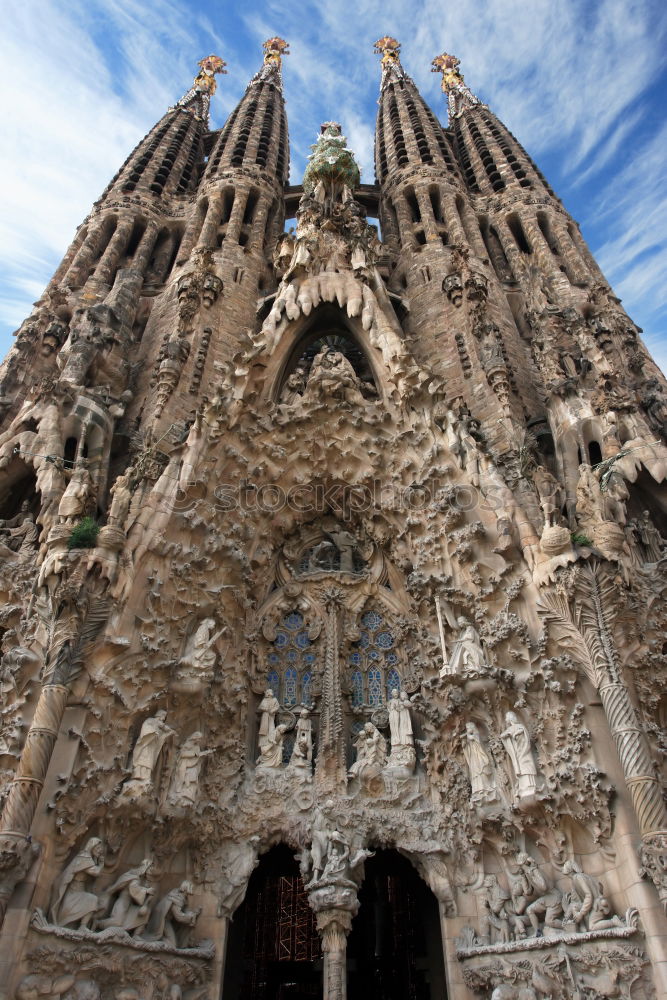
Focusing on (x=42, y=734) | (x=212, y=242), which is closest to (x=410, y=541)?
(x=42, y=734)

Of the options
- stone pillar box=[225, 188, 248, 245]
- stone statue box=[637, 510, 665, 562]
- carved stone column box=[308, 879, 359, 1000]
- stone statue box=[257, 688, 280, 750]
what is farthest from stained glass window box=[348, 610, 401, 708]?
stone pillar box=[225, 188, 248, 245]

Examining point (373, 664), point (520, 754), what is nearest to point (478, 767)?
point (520, 754)

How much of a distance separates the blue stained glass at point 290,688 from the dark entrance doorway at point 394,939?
245 centimetres

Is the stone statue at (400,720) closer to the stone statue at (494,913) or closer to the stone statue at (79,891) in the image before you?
the stone statue at (494,913)

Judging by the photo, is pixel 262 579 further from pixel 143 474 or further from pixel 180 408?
pixel 180 408

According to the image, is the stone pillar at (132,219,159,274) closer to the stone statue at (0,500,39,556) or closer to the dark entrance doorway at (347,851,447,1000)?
the stone statue at (0,500,39,556)

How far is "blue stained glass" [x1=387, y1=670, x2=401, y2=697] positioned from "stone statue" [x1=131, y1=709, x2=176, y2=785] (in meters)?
3.23

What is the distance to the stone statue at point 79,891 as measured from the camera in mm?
6633

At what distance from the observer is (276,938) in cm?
Result: 1020

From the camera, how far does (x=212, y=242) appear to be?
55.3 feet

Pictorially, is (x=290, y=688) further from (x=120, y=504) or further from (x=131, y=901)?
(x=120, y=504)

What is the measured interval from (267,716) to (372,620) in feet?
7.26

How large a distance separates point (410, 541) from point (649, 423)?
4487mm

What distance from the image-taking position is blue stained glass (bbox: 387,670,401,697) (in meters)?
9.81
